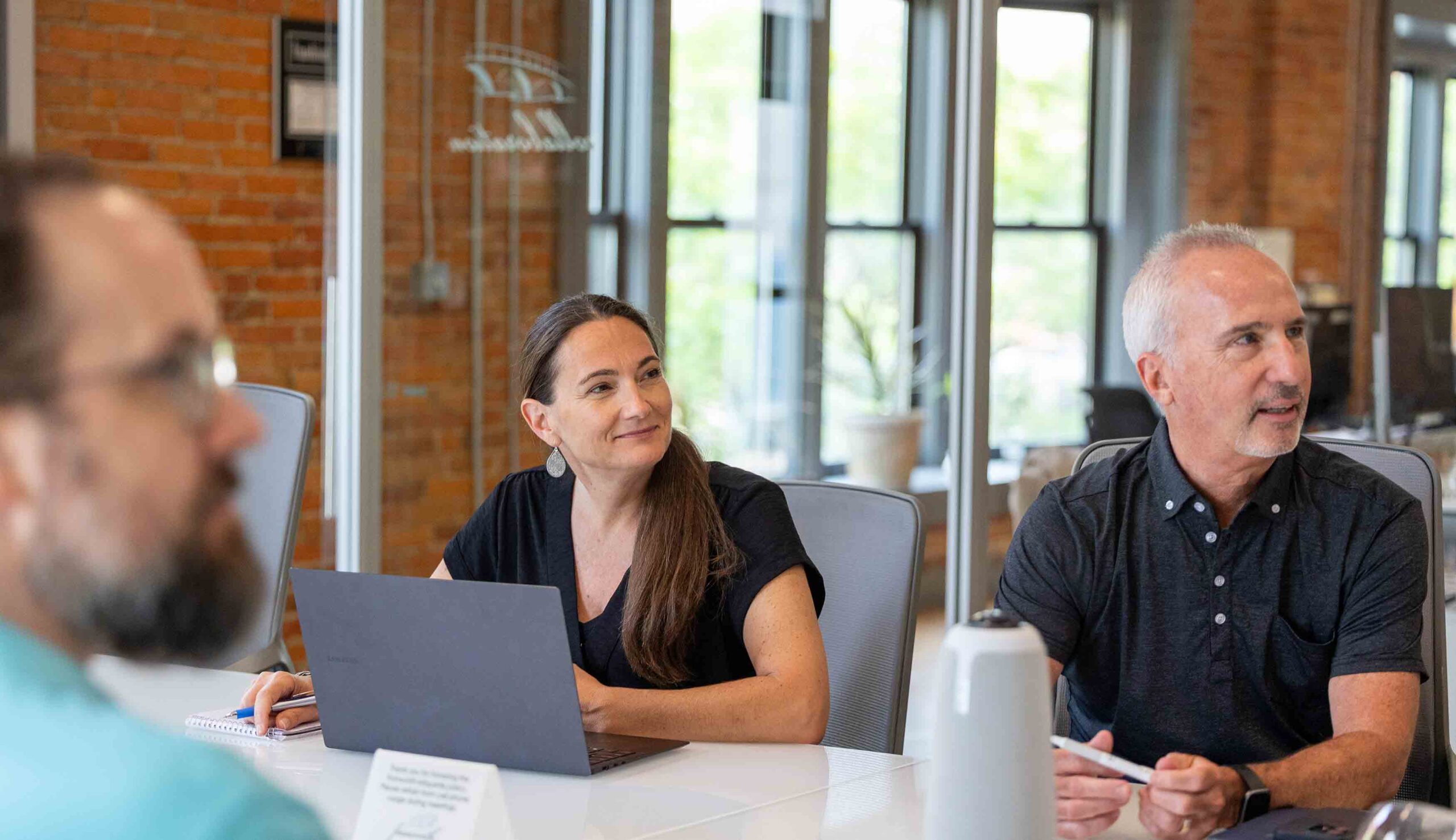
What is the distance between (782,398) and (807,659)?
2.22 metres

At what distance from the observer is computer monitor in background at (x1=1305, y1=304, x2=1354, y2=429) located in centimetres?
366

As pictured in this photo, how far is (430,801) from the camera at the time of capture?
3.96 feet

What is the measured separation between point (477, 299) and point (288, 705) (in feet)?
7.63

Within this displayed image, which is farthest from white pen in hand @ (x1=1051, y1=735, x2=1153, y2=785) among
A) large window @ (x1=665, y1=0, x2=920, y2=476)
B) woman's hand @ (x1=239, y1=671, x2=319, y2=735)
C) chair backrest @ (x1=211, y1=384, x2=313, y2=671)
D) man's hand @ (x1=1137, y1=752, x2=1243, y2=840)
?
large window @ (x1=665, y1=0, x2=920, y2=476)

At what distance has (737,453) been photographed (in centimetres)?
411

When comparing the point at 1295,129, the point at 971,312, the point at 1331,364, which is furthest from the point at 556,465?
the point at 1295,129

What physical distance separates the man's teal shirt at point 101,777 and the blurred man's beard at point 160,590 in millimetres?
24

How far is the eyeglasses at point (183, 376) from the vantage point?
1.83ft

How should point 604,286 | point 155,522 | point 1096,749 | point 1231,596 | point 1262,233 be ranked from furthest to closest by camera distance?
point 604,286
point 1262,233
point 1231,596
point 1096,749
point 155,522

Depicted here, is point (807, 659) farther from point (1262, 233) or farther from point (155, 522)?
point (1262, 233)

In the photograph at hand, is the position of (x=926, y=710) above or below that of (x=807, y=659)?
below

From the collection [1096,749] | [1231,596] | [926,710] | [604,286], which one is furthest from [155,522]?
[926,710]

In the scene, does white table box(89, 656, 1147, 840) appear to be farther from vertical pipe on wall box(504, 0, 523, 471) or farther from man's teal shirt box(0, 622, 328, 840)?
vertical pipe on wall box(504, 0, 523, 471)

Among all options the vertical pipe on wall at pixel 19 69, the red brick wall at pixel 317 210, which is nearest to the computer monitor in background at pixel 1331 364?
the red brick wall at pixel 317 210
